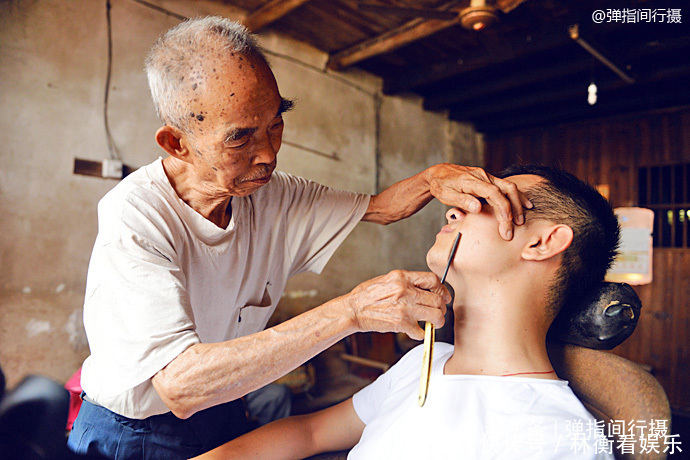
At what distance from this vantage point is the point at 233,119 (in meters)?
1.23

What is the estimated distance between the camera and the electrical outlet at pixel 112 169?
3.35 m

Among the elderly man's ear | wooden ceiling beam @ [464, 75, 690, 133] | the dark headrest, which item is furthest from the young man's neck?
wooden ceiling beam @ [464, 75, 690, 133]

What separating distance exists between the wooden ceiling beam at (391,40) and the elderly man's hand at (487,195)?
2.78m

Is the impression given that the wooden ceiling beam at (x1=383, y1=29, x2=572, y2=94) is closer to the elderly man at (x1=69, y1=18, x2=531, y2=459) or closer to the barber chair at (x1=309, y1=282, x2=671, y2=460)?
the elderly man at (x1=69, y1=18, x2=531, y2=459)

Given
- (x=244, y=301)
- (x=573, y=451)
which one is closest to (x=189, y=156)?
(x=244, y=301)

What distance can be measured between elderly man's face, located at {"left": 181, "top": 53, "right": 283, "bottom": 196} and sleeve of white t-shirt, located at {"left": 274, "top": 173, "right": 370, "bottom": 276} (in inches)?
17.7

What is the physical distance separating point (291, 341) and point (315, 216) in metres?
0.88

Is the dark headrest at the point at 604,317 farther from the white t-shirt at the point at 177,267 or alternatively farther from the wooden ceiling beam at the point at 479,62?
the wooden ceiling beam at the point at 479,62

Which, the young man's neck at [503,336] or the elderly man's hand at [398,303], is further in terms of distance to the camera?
the young man's neck at [503,336]

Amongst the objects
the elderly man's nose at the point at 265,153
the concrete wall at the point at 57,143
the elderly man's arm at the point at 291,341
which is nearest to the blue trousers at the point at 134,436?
the elderly man's arm at the point at 291,341

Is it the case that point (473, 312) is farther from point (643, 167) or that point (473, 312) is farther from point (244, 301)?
point (643, 167)

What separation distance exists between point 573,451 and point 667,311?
239 inches

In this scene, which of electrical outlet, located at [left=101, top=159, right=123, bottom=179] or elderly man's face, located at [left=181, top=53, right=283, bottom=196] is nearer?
elderly man's face, located at [left=181, top=53, right=283, bottom=196]

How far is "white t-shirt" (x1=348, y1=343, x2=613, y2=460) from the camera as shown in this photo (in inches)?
43.9
